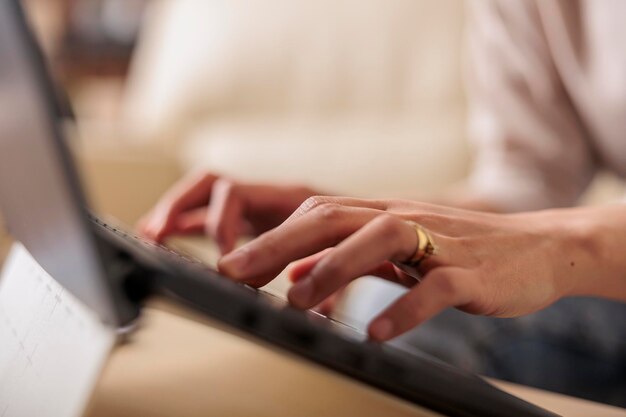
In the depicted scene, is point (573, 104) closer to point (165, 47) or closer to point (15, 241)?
point (15, 241)

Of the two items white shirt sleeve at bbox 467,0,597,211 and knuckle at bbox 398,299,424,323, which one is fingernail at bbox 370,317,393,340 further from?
white shirt sleeve at bbox 467,0,597,211

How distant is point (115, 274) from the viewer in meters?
0.32

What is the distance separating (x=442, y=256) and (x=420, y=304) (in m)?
0.04

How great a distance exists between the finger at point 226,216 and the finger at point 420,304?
0.84 ft

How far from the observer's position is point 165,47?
5.52ft

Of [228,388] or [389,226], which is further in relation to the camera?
[228,388]

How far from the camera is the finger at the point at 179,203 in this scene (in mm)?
631

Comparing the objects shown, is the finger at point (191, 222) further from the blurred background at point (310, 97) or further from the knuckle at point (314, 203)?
the blurred background at point (310, 97)

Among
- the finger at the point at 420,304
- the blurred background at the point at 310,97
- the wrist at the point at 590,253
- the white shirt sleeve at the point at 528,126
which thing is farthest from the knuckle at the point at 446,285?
the blurred background at the point at 310,97

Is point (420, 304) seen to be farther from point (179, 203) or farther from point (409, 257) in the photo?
→ point (179, 203)

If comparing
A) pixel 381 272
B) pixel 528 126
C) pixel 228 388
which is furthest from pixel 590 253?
pixel 528 126

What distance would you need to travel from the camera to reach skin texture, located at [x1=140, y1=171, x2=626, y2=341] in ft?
1.17

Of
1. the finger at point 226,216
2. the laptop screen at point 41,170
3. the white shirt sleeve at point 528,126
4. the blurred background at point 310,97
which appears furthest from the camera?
the blurred background at point 310,97

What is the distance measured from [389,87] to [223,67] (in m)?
0.36
